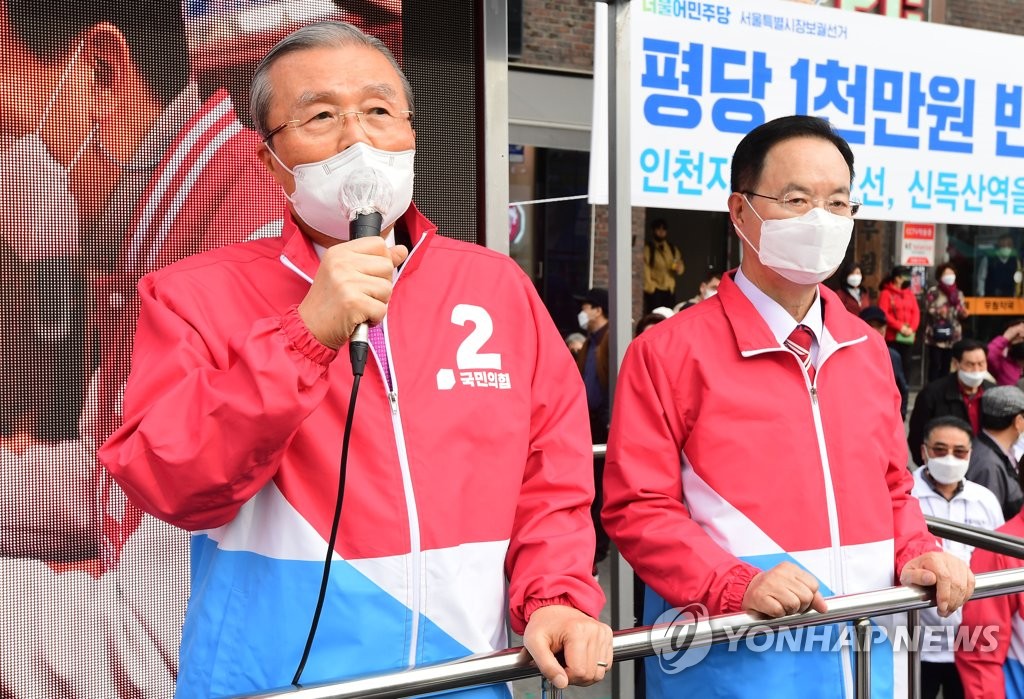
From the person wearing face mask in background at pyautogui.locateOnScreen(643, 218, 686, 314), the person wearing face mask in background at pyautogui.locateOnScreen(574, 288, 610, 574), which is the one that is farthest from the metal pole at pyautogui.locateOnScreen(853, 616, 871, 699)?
the person wearing face mask in background at pyautogui.locateOnScreen(643, 218, 686, 314)

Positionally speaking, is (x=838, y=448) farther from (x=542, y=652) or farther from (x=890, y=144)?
(x=890, y=144)

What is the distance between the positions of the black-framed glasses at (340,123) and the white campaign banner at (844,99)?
66.0 inches

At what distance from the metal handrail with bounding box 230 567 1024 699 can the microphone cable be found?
113 mm

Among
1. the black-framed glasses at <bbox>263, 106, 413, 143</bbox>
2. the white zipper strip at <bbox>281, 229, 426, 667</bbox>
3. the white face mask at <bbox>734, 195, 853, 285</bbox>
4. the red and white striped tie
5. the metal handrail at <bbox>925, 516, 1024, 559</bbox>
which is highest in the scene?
the black-framed glasses at <bbox>263, 106, 413, 143</bbox>

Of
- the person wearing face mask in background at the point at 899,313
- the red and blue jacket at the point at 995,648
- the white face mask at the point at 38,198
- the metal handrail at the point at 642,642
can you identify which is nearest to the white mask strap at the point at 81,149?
the white face mask at the point at 38,198

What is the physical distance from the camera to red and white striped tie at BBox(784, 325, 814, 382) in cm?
246

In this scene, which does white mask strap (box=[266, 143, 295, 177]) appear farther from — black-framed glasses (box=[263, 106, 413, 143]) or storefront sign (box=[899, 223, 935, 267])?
storefront sign (box=[899, 223, 935, 267])

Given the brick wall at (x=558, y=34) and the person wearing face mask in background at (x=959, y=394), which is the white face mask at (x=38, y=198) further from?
the brick wall at (x=558, y=34)

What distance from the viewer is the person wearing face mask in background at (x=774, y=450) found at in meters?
2.29

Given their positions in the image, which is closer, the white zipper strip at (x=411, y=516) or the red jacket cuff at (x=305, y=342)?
the red jacket cuff at (x=305, y=342)

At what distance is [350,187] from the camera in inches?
69.9

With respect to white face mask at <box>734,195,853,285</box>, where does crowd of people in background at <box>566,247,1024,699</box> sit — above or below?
below

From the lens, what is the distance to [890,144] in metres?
4.35

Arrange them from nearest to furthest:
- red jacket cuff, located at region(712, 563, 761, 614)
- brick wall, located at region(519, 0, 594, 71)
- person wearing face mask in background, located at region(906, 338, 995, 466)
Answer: red jacket cuff, located at region(712, 563, 761, 614) → person wearing face mask in background, located at region(906, 338, 995, 466) → brick wall, located at region(519, 0, 594, 71)
